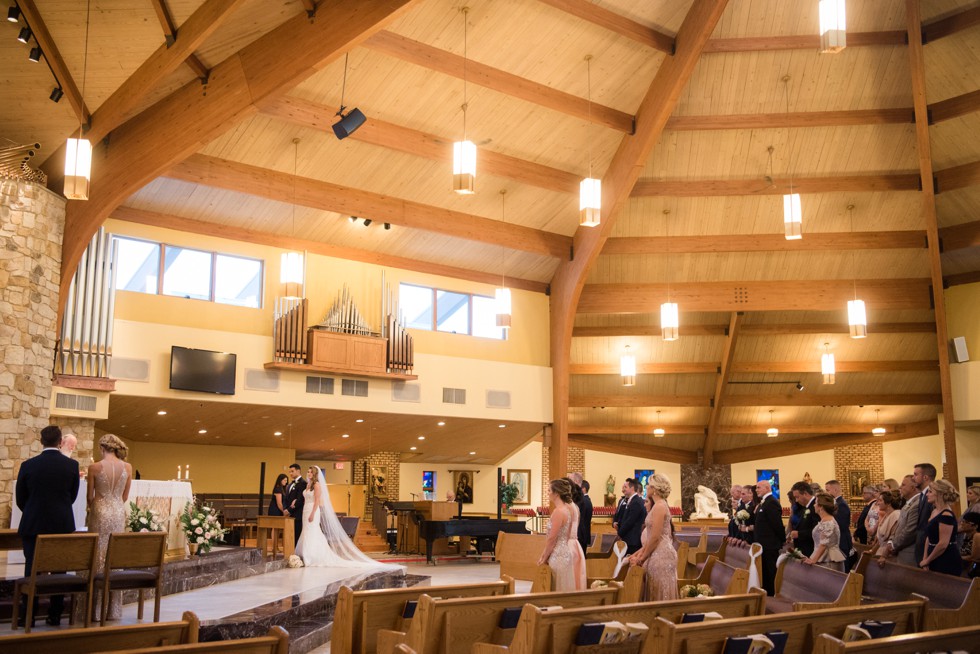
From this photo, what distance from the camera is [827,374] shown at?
1573cm

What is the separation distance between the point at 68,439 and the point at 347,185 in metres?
6.98

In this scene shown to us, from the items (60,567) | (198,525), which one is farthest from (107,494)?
(198,525)

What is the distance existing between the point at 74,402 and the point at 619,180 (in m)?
8.06

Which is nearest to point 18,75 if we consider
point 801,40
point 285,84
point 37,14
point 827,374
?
point 37,14

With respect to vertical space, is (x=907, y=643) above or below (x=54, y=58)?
below

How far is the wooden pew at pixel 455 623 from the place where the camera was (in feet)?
13.0

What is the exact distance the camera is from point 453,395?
49.4 feet

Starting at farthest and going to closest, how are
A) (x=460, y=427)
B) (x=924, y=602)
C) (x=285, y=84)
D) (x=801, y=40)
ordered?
(x=460, y=427) → (x=801, y=40) → (x=285, y=84) → (x=924, y=602)

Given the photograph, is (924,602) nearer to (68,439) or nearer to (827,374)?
(68,439)

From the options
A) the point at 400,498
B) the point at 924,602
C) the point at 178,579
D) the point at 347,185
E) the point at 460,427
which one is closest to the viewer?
the point at 924,602

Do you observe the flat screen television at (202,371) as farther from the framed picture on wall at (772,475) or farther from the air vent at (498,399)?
the framed picture on wall at (772,475)

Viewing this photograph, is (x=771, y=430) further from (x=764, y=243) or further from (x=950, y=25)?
(x=950, y=25)

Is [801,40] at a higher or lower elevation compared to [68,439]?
higher

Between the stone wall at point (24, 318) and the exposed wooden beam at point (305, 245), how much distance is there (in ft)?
8.86
